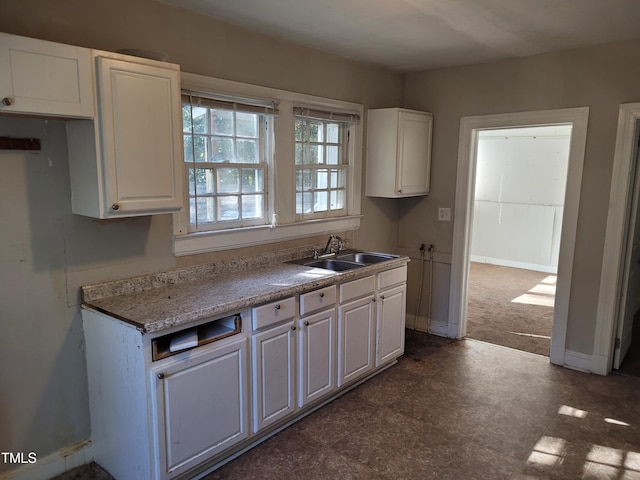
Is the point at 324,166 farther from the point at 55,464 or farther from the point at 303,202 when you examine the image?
the point at 55,464

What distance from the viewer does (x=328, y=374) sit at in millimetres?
3033

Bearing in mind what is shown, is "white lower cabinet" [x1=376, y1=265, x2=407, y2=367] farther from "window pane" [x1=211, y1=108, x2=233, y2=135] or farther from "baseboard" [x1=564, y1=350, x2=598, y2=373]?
"window pane" [x1=211, y1=108, x2=233, y2=135]

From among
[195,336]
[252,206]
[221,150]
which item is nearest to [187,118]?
[221,150]

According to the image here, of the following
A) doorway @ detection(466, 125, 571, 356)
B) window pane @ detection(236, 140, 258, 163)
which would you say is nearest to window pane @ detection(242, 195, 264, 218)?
window pane @ detection(236, 140, 258, 163)

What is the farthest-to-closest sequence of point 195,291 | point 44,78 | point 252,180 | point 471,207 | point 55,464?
point 471,207 → point 252,180 → point 195,291 → point 55,464 → point 44,78

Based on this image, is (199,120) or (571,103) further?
(571,103)


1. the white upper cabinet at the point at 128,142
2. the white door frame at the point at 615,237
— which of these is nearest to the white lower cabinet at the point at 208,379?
the white upper cabinet at the point at 128,142

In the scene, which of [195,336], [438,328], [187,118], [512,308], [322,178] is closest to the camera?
[195,336]

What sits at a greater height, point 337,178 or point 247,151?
point 247,151

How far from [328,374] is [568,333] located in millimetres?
2075

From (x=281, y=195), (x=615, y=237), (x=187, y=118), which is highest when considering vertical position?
(x=187, y=118)

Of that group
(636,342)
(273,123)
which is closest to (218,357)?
(273,123)

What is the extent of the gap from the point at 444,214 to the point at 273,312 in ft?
7.69

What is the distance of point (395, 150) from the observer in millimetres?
3945
